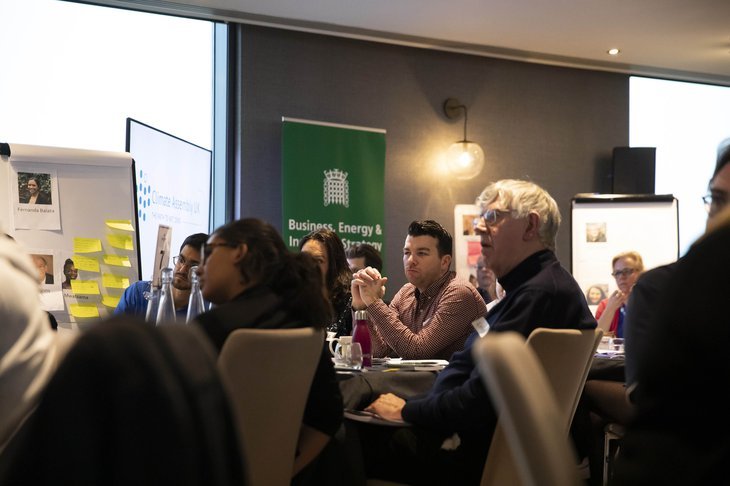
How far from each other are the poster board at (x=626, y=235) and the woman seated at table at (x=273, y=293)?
5935 millimetres

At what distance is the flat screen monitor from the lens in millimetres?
6270

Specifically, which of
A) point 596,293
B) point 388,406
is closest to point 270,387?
point 388,406

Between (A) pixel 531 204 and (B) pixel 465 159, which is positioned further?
(B) pixel 465 159

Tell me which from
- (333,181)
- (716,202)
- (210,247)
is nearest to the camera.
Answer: (716,202)

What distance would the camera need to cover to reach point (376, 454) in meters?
2.97

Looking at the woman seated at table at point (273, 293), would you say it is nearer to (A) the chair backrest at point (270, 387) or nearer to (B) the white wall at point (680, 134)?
(A) the chair backrest at point (270, 387)

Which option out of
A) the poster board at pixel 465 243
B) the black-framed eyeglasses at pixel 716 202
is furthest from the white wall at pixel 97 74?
the black-framed eyeglasses at pixel 716 202

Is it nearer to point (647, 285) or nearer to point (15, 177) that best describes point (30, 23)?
point (15, 177)

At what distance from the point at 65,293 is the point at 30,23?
2.23 meters

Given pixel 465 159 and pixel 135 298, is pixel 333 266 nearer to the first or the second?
pixel 135 298

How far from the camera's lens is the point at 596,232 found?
8.13 metres

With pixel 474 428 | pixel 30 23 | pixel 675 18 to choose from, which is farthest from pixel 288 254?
pixel 675 18

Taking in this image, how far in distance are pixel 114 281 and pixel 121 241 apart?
0.27 metres

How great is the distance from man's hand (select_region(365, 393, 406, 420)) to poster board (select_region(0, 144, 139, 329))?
2.53m
